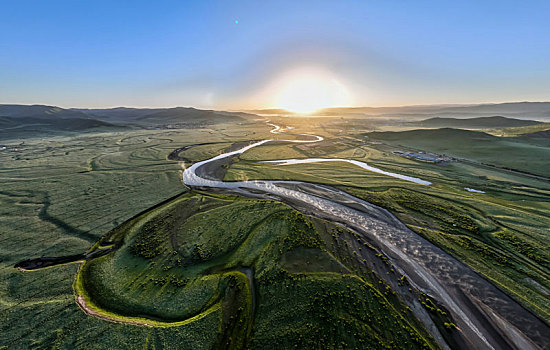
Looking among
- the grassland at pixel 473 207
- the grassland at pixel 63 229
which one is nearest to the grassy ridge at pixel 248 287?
the grassland at pixel 63 229

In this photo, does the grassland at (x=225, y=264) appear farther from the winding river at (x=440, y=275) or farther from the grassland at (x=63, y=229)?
the winding river at (x=440, y=275)

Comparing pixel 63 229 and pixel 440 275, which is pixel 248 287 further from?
pixel 63 229

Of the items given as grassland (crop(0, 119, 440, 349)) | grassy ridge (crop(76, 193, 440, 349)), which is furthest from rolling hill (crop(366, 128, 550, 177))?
grassland (crop(0, 119, 440, 349))

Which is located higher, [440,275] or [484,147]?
[484,147]

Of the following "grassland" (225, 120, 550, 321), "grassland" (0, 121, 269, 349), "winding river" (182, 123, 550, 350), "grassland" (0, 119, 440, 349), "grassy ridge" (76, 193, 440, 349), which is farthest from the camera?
"grassland" (225, 120, 550, 321)

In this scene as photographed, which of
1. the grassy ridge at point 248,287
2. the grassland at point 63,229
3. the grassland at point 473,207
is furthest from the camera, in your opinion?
the grassland at point 473,207

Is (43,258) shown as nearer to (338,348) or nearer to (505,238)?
(338,348)

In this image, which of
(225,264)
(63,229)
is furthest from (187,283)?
(63,229)

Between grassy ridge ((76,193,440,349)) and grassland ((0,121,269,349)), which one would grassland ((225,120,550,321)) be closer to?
grassy ridge ((76,193,440,349))
